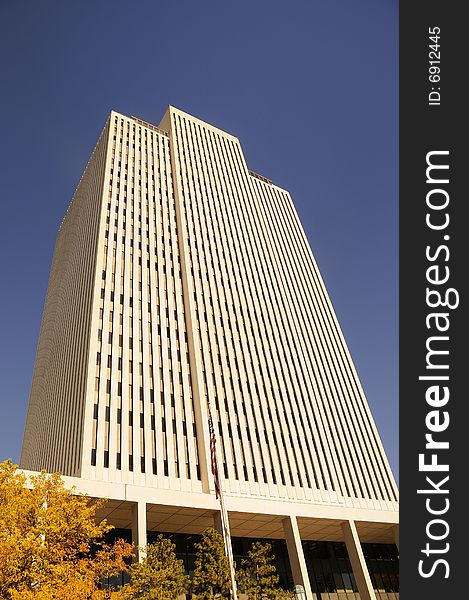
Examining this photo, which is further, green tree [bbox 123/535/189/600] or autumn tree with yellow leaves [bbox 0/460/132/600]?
green tree [bbox 123/535/189/600]

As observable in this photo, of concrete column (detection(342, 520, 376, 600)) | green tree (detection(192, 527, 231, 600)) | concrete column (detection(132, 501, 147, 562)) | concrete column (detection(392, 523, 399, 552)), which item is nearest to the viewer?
green tree (detection(192, 527, 231, 600))

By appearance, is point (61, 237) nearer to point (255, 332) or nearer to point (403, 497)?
point (255, 332)

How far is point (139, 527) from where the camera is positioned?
1352 inches

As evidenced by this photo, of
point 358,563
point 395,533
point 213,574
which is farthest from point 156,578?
point 395,533

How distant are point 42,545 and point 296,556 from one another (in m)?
25.4

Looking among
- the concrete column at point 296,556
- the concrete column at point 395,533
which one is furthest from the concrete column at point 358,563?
the concrete column at point 395,533

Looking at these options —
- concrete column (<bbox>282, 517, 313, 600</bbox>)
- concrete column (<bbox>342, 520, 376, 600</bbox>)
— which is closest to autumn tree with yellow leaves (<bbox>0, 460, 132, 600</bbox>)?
concrete column (<bbox>282, 517, 313, 600</bbox>)

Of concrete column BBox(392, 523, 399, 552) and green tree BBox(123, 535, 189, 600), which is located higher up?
concrete column BBox(392, 523, 399, 552)

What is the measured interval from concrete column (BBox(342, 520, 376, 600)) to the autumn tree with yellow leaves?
1099 inches

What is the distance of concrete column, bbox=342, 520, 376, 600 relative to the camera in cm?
4431

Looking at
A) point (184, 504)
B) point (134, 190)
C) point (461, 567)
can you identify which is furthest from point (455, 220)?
point (134, 190)

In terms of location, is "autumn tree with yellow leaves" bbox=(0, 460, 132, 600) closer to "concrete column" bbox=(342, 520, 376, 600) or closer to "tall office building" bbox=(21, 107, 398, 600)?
"tall office building" bbox=(21, 107, 398, 600)

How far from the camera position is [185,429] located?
145ft

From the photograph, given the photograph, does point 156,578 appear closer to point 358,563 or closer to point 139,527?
point 139,527
